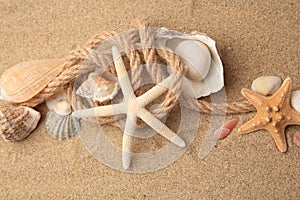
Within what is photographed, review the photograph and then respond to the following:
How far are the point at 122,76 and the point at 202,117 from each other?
1.16 ft

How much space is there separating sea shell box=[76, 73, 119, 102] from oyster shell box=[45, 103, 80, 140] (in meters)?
0.12

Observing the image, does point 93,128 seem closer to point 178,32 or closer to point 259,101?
point 178,32

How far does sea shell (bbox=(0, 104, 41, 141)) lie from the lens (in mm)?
1546

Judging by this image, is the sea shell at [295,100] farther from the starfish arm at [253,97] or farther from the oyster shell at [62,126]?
the oyster shell at [62,126]

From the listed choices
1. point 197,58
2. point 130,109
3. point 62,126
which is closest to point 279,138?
point 197,58

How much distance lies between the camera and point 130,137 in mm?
Answer: 1504

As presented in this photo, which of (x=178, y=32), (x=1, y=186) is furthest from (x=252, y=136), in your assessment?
(x=1, y=186)

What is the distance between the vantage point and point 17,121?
5.11 feet

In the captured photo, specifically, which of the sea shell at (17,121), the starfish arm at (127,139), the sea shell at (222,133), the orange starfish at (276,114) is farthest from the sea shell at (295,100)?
the sea shell at (17,121)

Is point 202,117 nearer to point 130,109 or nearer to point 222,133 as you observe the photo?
point 222,133

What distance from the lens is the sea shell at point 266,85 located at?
1.57m

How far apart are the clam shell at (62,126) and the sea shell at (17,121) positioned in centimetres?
6

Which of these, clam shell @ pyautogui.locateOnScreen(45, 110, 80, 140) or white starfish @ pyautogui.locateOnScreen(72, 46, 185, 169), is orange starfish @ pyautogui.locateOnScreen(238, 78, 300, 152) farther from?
clam shell @ pyautogui.locateOnScreen(45, 110, 80, 140)

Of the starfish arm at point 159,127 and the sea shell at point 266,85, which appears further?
the sea shell at point 266,85
